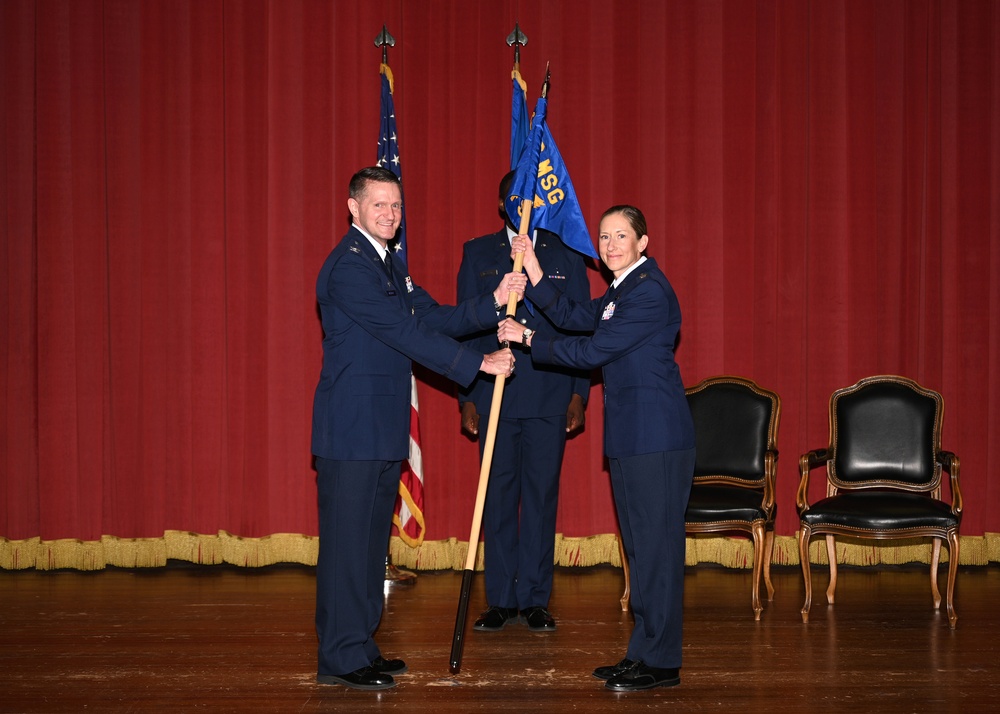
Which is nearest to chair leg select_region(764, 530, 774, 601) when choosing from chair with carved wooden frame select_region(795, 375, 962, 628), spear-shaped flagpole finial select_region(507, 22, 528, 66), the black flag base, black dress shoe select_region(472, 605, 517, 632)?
chair with carved wooden frame select_region(795, 375, 962, 628)

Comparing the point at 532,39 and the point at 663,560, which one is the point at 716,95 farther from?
the point at 663,560

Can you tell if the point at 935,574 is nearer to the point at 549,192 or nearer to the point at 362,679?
the point at 549,192

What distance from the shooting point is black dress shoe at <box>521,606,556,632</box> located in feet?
12.5

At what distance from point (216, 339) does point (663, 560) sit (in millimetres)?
3002

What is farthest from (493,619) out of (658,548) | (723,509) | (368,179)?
(368,179)

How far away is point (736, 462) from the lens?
4582 mm

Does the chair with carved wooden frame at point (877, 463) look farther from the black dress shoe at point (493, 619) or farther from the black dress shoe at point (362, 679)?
the black dress shoe at point (362, 679)

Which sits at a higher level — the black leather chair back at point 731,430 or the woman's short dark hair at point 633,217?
the woman's short dark hair at point 633,217

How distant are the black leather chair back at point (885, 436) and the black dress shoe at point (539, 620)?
5.57 ft

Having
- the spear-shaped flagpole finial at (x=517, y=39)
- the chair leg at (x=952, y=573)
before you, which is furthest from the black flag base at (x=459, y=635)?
the spear-shaped flagpole finial at (x=517, y=39)

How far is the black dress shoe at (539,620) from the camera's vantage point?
12.5ft

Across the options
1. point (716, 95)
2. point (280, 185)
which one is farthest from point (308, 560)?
point (716, 95)

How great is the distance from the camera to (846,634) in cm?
379

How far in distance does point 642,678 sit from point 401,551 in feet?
7.17
